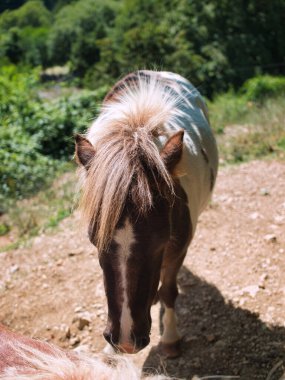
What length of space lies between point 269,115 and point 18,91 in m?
5.34

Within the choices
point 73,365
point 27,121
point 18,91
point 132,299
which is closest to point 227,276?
point 132,299

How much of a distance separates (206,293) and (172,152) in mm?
1841

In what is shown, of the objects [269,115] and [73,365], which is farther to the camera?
[269,115]

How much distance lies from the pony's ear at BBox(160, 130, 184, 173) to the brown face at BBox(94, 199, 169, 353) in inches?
8.4

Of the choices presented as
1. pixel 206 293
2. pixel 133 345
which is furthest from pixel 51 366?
pixel 206 293

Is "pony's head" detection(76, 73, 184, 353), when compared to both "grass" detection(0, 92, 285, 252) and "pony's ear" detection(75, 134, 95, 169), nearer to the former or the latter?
"pony's ear" detection(75, 134, 95, 169)

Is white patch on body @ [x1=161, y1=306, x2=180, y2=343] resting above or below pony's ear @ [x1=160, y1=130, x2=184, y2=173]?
below

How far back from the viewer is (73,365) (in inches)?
45.0

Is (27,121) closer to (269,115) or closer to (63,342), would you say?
(269,115)

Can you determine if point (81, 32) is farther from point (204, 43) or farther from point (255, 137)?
point (255, 137)

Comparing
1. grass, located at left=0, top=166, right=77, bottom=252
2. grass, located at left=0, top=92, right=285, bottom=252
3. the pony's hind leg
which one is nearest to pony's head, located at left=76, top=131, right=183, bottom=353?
the pony's hind leg

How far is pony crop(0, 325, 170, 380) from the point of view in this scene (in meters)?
1.10

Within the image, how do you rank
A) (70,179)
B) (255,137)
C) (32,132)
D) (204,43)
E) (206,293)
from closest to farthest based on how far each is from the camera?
(206,293), (70,179), (255,137), (32,132), (204,43)

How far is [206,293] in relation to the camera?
3.42 meters
